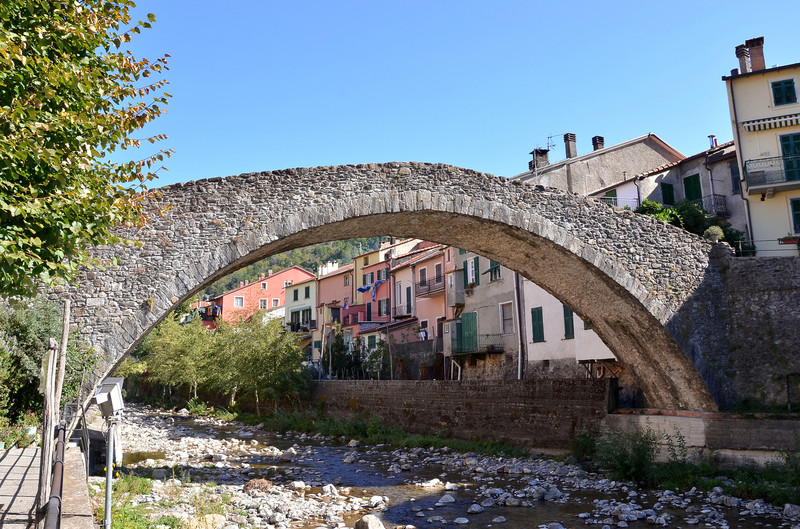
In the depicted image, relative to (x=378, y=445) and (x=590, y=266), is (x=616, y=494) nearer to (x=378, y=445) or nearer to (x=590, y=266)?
(x=590, y=266)

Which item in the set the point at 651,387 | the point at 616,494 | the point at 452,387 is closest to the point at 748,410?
the point at 651,387

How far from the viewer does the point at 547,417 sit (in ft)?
55.6

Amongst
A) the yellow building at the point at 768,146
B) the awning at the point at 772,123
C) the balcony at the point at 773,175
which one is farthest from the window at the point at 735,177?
the awning at the point at 772,123

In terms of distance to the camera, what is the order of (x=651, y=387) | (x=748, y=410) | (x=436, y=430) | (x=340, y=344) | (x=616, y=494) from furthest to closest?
(x=340, y=344) → (x=436, y=430) → (x=651, y=387) → (x=748, y=410) → (x=616, y=494)

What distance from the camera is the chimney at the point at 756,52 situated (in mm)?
21438

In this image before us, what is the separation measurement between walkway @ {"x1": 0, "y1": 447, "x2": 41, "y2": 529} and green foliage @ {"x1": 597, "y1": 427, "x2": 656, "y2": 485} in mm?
10658

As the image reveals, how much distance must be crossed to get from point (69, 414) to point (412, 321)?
22.8 m

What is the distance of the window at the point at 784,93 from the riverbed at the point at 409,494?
13.7m

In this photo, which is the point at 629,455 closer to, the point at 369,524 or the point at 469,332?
the point at 369,524

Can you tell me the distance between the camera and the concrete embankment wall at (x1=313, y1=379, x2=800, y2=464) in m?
13.0

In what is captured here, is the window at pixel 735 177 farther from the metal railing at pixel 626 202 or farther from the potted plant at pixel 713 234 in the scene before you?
the potted plant at pixel 713 234

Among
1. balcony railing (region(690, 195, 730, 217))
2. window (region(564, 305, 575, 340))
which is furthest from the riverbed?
balcony railing (region(690, 195, 730, 217))

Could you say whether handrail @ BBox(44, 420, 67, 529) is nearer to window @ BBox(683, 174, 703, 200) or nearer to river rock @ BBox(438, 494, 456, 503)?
river rock @ BBox(438, 494, 456, 503)

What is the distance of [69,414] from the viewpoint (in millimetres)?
10312
